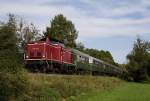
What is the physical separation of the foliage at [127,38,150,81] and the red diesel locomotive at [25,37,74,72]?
46927mm

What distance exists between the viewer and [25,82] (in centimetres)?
1978

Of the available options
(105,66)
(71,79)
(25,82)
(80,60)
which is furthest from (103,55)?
(25,82)

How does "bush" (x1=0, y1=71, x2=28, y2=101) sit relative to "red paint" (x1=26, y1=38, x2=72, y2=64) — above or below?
below

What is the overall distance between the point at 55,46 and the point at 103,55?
3797 inches

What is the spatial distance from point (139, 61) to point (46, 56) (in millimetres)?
53939

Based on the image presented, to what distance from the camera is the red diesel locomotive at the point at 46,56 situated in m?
36.0

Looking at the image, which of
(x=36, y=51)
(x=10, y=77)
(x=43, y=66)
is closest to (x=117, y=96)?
(x=43, y=66)

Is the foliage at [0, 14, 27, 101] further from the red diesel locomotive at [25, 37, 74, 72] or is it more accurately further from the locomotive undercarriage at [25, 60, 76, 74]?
the red diesel locomotive at [25, 37, 74, 72]

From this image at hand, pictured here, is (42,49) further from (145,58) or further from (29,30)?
(145,58)

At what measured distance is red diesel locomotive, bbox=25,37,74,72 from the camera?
118ft

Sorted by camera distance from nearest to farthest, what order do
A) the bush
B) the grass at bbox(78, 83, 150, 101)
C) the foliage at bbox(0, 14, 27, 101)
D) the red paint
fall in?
the bush < the foliage at bbox(0, 14, 27, 101) < the grass at bbox(78, 83, 150, 101) < the red paint

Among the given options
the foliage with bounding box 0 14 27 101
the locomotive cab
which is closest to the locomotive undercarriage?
the locomotive cab

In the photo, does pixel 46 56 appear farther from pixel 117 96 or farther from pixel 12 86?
pixel 12 86

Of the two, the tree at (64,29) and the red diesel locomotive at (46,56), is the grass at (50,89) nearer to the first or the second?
the red diesel locomotive at (46,56)
